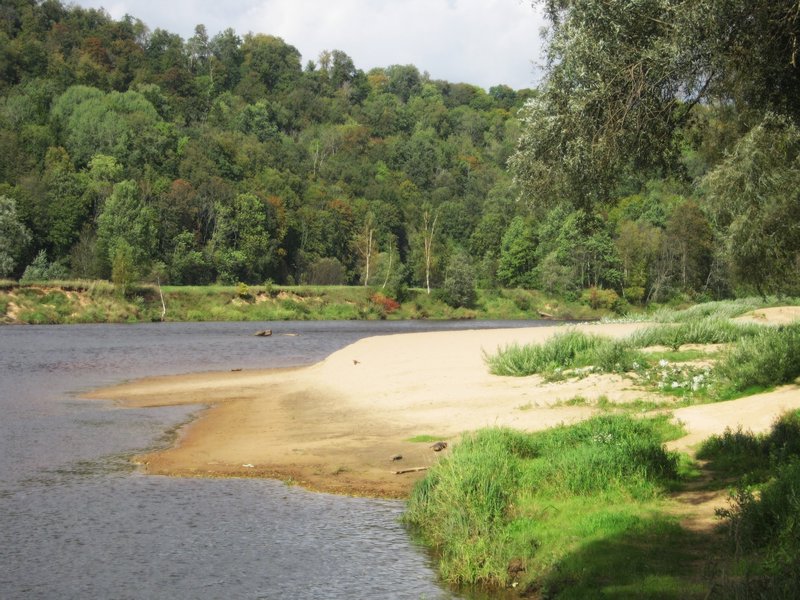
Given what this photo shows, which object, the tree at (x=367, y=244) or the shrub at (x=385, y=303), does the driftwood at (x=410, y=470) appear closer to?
the shrub at (x=385, y=303)

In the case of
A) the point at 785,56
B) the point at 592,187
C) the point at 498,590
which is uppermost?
the point at 785,56

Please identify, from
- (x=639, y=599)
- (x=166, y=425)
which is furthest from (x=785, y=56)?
(x=166, y=425)

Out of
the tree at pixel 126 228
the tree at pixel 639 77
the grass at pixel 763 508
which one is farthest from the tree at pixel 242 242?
the grass at pixel 763 508

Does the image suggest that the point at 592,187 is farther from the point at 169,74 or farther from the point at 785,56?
the point at 169,74

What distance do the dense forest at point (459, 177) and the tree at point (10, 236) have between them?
408 millimetres

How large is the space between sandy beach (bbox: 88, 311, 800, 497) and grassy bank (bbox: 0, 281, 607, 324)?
56.0 m

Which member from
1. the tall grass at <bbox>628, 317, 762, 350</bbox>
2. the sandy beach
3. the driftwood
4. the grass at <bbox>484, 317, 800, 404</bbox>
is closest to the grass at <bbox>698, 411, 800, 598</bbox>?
the sandy beach

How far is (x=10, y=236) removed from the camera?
96.1 meters

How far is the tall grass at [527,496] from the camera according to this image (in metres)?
11.1

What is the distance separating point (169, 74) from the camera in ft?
638

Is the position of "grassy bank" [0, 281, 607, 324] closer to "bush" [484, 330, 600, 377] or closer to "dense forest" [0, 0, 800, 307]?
"dense forest" [0, 0, 800, 307]

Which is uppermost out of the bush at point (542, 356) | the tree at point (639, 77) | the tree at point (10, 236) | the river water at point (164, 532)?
the tree at point (10, 236)

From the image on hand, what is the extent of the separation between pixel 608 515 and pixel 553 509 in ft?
3.45

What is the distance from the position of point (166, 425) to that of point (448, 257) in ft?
368
